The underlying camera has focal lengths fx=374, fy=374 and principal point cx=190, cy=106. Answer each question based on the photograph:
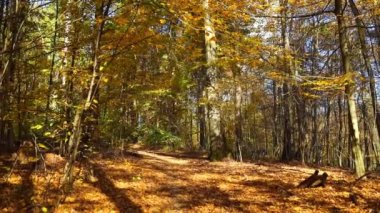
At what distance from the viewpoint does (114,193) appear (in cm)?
1015

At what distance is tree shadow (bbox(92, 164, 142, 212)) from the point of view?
9.24 meters

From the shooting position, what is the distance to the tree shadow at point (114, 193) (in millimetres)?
9238

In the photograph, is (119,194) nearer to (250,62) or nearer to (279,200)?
(279,200)

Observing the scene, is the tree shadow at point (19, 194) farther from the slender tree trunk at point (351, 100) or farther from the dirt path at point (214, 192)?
the slender tree trunk at point (351, 100)

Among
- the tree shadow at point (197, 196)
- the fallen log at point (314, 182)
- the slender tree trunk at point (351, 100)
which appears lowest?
the tree shadow at point (197, 196)

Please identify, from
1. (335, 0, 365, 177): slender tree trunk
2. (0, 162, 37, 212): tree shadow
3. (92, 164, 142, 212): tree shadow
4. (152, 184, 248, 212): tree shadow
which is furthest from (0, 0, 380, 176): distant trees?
(152, 184, 248, 212): tree shadow

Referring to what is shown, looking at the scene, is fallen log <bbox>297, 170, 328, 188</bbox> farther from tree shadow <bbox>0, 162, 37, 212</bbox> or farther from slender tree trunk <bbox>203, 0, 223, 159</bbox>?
tree shadow <bbox>0, 162, 37, 212</bbox>

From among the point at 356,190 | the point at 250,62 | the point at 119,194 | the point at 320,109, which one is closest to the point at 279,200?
the point at 356,190

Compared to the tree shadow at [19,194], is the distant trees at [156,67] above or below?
above

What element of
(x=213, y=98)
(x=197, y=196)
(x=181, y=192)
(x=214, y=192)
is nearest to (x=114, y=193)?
(x=181, y=192)

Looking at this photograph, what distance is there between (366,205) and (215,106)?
25.7 ft

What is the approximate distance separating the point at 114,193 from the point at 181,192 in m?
1.83

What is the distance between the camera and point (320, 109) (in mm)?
41156

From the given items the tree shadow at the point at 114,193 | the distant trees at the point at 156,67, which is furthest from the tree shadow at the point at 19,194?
the tree shadow at the point at 114,193
